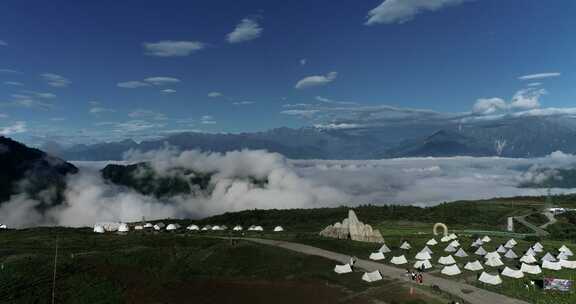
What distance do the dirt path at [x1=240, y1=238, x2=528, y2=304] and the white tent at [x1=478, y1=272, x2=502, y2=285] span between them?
3523mm

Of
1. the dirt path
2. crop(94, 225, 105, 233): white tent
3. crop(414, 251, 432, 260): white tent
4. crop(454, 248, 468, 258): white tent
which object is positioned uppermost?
crop(414, 251, 432, 260): white tent

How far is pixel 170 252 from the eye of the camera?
109500mm

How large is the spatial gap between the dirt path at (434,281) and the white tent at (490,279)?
352 centimetres

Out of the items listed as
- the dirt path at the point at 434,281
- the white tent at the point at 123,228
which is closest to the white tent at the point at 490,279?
the dirt path at the point at 434,281

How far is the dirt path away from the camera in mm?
68700

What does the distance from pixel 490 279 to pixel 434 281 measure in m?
9.54

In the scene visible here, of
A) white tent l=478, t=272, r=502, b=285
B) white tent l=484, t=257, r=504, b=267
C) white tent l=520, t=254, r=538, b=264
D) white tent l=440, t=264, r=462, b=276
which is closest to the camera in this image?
white tent l=478, t=272, r=502, b=285

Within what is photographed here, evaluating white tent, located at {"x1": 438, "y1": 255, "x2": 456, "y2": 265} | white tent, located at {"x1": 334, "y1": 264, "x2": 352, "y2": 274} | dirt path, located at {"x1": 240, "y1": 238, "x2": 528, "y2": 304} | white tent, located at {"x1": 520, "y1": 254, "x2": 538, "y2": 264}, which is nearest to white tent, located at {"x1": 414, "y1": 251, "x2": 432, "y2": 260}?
white tent, located at {"x1": 438, "y1": 255, "x2": 456, "y2": 265}

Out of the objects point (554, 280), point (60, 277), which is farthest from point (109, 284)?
point (554, 280)

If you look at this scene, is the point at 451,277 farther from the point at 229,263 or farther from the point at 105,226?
the point at 105,226

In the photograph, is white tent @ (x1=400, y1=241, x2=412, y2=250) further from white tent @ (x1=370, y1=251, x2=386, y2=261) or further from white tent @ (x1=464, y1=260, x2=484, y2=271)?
white tent @ (x1=464, y1=260, x2=484, y2=271)

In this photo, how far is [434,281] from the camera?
3162 inches

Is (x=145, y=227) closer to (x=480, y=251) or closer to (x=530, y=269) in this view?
(x=480, y=251)

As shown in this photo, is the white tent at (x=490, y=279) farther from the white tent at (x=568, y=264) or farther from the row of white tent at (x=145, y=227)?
the row of white tent at (x=145, y=227)
